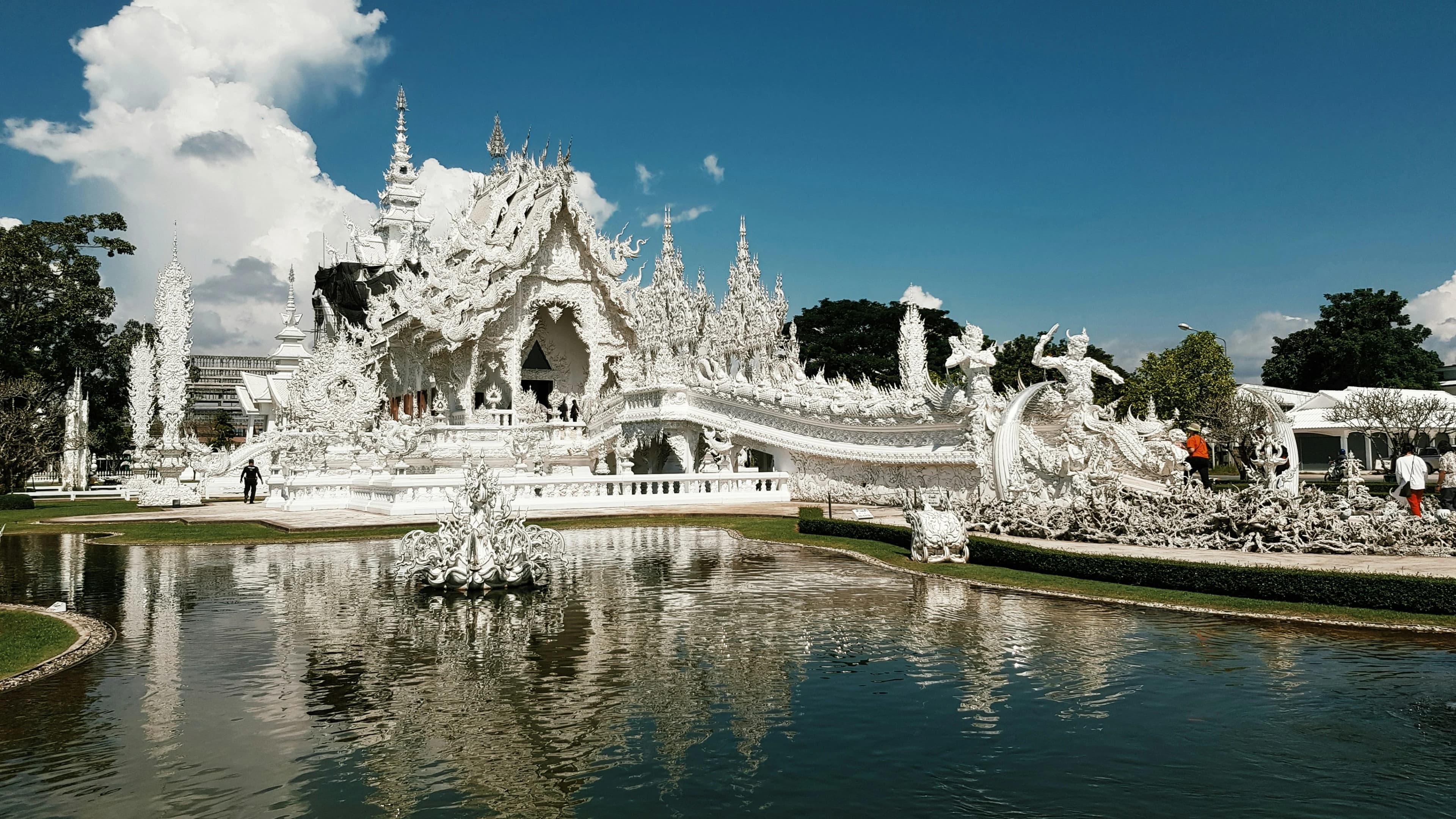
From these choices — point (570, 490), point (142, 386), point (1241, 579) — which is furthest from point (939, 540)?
point (142, 386)

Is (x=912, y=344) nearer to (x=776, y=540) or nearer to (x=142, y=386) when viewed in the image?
(x=776, y=540)

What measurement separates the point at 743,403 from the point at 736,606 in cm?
1529

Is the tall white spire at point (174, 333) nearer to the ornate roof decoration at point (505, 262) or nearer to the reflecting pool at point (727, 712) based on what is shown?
the ornate roof decoration at point (505, 262)

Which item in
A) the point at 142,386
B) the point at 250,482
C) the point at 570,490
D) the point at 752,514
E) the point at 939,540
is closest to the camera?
the point at 939,540

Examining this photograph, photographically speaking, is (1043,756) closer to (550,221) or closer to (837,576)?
(837,576)

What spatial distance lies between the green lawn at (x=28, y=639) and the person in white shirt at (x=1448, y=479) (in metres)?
18.7

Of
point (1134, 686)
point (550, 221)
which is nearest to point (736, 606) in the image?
point (1134, 686)

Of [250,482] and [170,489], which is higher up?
[250,482]

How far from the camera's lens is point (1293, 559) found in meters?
12.4

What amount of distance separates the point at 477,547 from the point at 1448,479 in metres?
15.3

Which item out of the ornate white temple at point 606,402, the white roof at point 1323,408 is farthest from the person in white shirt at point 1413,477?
the white roof at point 1323,408

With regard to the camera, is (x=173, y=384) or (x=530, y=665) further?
(x=173, y=384)

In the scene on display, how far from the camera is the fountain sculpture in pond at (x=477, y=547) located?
461 inches

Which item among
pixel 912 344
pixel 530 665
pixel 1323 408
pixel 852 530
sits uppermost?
pixel 912 344
